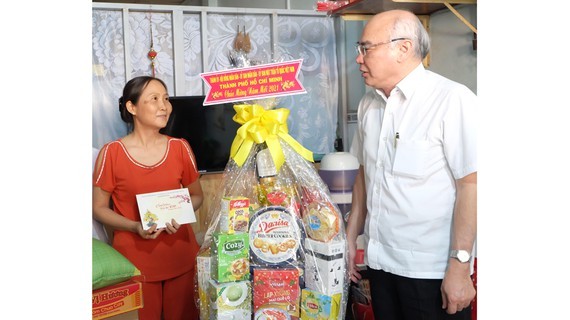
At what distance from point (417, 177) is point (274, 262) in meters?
0.36

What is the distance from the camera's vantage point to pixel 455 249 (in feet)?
4.18

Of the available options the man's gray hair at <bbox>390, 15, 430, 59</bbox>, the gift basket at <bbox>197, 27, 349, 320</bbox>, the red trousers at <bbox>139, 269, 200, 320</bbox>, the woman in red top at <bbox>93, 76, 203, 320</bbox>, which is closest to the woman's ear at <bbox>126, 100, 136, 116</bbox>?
the woman in red top at <bbox>93, 76, 203, 320</bbox>

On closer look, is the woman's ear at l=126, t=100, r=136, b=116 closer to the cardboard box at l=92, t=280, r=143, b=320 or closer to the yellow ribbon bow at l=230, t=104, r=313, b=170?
the cardboard box at l=92, t=280, r=143, b=320

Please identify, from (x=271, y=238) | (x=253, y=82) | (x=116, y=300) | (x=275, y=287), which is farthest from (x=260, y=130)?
(x=116, y=300)

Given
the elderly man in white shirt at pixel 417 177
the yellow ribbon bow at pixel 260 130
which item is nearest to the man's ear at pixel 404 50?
the elderly man in white shirt at pixel 417 177

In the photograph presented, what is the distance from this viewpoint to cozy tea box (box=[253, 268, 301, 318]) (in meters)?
1.24
